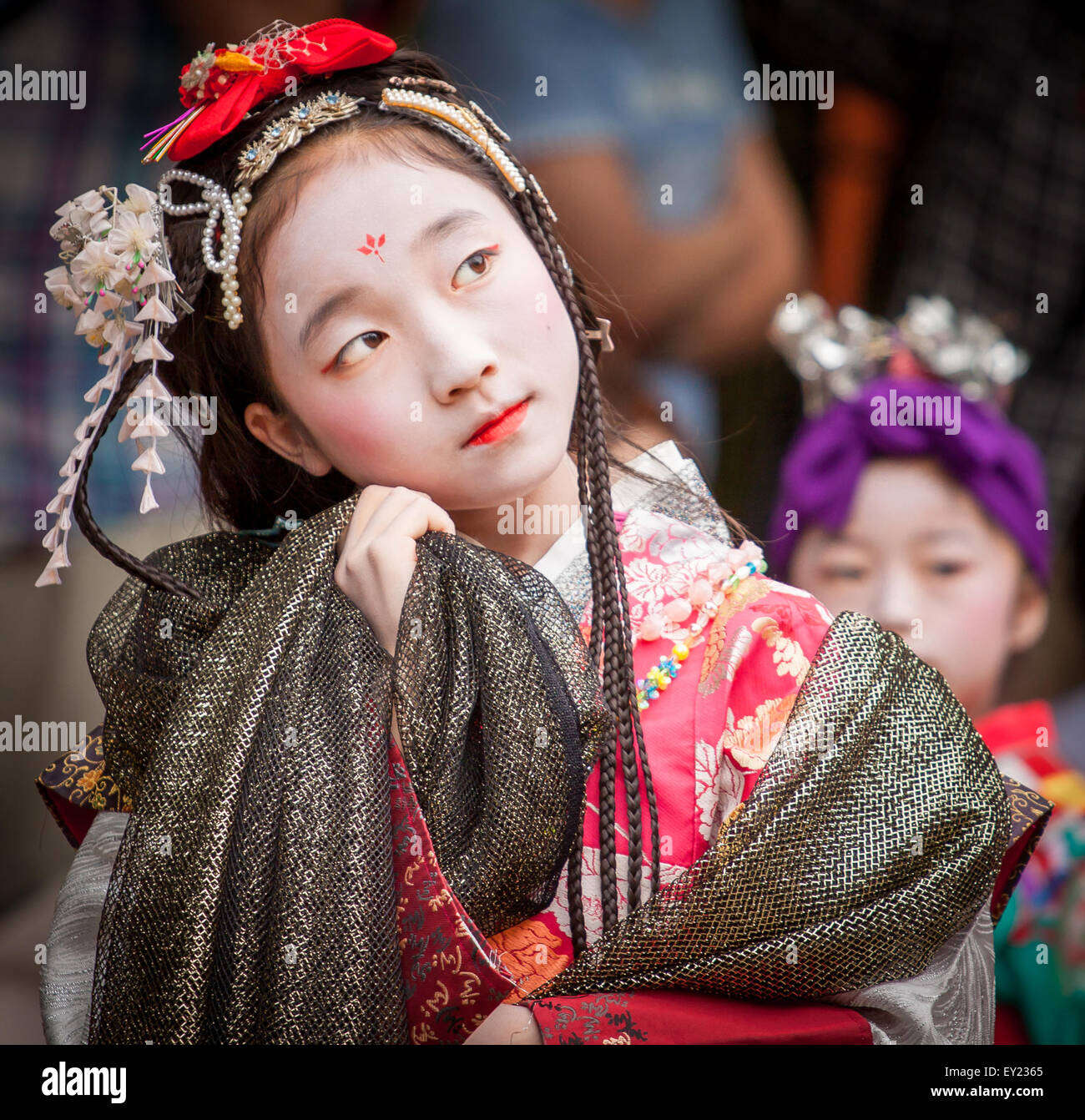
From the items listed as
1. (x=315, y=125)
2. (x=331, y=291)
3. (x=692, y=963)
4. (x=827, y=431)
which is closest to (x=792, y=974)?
(x=692, y=963)

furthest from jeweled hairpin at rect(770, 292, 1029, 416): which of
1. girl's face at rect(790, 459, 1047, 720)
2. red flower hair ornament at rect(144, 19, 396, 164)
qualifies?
red flower hair ornament at rect(144, 19, 396, 164)

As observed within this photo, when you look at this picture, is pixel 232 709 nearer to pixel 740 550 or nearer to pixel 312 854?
pixel 312 854

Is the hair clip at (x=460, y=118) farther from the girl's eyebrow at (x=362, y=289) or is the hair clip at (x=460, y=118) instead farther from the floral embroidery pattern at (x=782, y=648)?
the floral embroidery pattern at (x=782, y=648)

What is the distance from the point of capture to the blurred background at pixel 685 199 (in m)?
1.70

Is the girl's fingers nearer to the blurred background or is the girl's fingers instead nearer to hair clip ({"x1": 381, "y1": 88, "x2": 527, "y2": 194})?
hair clip ({"x1": 381, "y1": 88, "x2": 527, "y2": 194})

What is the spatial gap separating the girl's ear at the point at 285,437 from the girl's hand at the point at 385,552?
0.13 meters

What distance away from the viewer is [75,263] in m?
A: 1.14

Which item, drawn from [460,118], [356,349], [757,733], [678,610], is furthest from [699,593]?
[460,118]

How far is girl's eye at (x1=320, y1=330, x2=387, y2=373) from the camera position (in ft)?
3.63

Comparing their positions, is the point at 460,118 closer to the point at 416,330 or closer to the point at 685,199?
the point at 416,330

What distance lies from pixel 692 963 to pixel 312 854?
330 mm

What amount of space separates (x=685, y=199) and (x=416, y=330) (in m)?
0.99

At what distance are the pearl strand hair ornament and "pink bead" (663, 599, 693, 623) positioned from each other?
0.50 metres

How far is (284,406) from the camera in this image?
120 centimetres
